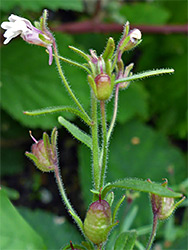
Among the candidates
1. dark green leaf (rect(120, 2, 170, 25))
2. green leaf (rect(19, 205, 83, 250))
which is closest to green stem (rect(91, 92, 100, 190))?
green leaf (rect(19, 205, 83, 250))

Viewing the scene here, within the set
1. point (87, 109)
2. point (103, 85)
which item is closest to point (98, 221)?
point (103, 85)

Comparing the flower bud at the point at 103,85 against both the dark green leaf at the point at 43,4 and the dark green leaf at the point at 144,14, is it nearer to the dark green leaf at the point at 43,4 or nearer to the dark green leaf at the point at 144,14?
the dark green leaf at the point at 43,4

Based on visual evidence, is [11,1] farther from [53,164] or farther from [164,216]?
[164,216]

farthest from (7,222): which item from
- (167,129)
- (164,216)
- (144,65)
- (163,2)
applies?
(163,2)

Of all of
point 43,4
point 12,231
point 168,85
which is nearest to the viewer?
point 12,231

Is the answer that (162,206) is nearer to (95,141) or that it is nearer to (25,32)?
(95,141)
